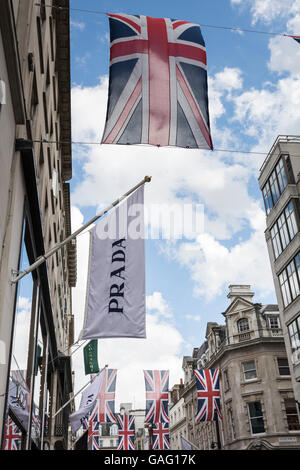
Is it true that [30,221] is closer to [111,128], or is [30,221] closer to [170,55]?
[111,128]

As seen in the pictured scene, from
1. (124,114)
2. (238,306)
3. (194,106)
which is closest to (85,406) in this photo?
(124,114)

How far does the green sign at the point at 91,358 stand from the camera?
29219mm

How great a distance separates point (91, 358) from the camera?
29.3m

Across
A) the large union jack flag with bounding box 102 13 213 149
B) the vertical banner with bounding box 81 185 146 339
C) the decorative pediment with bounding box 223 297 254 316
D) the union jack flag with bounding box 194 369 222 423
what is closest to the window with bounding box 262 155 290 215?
the union jack flag with bounding box 194 369 222 423

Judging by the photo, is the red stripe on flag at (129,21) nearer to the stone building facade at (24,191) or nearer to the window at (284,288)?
the stone building facade at (24,191)

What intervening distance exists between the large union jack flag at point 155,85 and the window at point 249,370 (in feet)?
128

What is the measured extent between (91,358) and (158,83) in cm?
2164

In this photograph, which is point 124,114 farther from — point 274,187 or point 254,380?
point 254,380

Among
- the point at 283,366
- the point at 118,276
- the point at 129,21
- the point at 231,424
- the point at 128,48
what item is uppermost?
the point at 283,366

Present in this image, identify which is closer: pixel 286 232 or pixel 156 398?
pixel 286 232

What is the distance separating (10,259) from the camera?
947 centimetres

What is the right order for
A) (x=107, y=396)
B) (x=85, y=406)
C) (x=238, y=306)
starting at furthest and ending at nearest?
(x=238, y=306) → (x=107, y=396) → (x=85, y=406)

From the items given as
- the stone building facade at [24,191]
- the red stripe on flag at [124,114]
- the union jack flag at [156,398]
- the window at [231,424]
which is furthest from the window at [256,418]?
the red stripe on flag at [124,114]

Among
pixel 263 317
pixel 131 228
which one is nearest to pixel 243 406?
pixel 263 317
